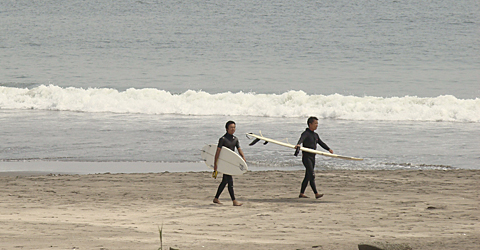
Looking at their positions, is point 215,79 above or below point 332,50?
below

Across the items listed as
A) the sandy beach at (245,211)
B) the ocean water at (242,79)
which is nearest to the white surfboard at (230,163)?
the sandy beach at (245,211)

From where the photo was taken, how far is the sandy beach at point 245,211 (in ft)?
21.0

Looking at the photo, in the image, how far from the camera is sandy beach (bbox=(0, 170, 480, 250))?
641 cm

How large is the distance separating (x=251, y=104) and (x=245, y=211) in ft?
49.7

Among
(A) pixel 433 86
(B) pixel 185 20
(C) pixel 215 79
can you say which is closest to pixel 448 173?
(A) pixel 433 86

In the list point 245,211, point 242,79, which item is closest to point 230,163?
point 245,211

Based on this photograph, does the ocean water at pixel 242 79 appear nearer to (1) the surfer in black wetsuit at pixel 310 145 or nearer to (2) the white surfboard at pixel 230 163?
(1) the surfer in black wetsuit at pixel 310 145

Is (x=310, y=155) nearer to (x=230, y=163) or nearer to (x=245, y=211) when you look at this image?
(x=230, y=163)

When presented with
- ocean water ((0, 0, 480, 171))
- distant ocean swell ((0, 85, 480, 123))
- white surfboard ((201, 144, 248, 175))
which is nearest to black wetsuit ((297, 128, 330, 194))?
white surfboard ((201, 144, 248, 175))

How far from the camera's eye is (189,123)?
61.9ft

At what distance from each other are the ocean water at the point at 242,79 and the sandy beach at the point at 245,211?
1.93 metres

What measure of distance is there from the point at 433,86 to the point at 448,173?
60.9 ft

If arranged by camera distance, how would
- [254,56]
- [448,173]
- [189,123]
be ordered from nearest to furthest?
[448,173], [189,123], [254,56]

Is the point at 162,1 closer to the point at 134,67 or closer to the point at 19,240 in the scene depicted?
the point at 134,67
